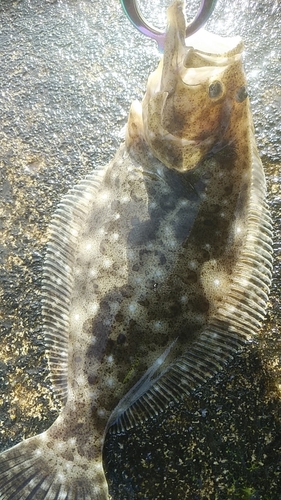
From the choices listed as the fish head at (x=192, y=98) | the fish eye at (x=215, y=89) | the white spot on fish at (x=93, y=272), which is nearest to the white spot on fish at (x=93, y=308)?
the white spot on fish at (x=93, y=272)

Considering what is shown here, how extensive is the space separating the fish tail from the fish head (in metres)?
1.34

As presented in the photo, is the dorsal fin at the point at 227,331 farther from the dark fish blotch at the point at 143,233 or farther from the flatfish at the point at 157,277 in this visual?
the dark fish blotch at the point at 143,233

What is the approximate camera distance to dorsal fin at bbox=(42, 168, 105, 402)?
7.98 ft

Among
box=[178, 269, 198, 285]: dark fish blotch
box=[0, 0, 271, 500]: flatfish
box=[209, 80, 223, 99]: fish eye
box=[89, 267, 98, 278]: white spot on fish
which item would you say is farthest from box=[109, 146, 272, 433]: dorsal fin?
box=[89, 267, 98, 278]: white spot on fish

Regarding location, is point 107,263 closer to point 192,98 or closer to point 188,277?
point 188,277

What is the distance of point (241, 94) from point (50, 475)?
1.80 metres

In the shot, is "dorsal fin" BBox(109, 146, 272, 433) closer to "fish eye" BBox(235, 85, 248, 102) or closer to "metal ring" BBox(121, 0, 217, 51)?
"fish eye" BBox(235, 85, 248, 102)

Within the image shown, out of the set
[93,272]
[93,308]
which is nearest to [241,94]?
[93,272]

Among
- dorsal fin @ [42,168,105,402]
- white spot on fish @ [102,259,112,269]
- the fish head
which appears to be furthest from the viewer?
dorsal fin @ [42,168,105,402]

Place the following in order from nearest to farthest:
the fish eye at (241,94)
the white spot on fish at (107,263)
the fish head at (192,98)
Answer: the fish head at (192,98), the fish eye at (241,94), the white spot on fish at (107,263)

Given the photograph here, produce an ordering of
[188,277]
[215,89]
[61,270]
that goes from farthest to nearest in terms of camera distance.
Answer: [61,270] < [188,277] < [215,89]

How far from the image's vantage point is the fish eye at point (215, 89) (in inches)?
83.7

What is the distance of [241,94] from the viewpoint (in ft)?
7.14

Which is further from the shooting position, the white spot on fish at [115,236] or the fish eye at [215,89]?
the white spot on fish at [115,236]
